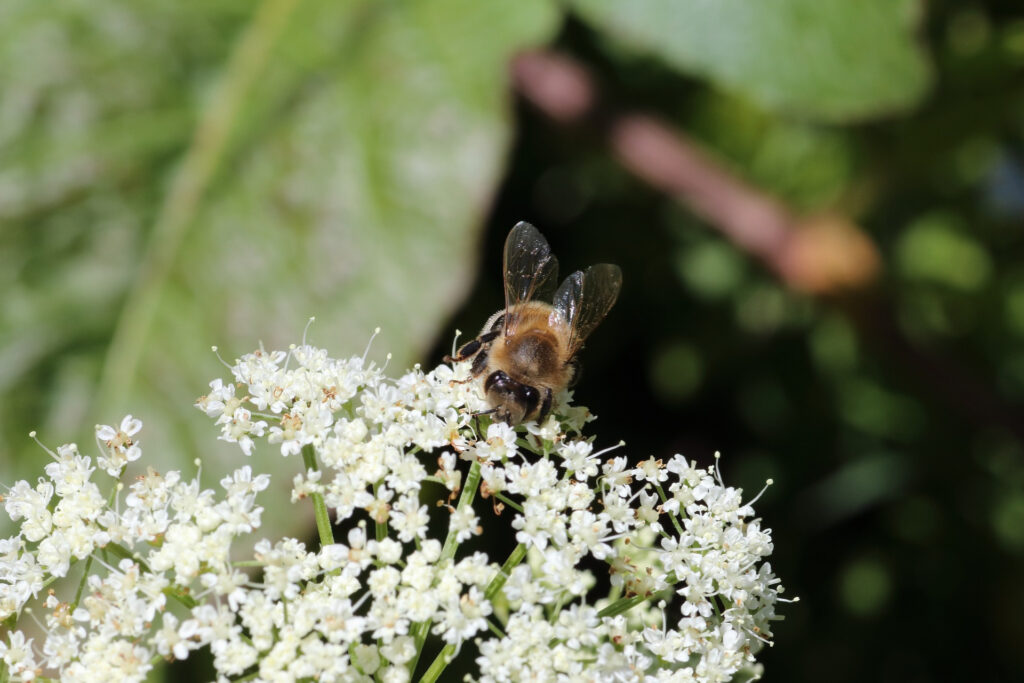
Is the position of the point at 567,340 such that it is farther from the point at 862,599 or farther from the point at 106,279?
the point at 862,599

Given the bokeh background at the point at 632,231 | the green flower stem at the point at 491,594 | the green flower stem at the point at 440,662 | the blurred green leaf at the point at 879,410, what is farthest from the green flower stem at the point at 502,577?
the blurred green leaf at the point at 879,410

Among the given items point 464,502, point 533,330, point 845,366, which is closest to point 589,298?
point 533,330

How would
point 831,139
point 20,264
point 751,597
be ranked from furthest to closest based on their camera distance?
point 831,139
point 20,264
point 751,597

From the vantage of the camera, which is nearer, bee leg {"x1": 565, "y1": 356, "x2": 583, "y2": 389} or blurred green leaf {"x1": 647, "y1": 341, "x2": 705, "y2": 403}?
bee leg {"x1": 565, "y1": 356, "x2": 583, "y2": 389}

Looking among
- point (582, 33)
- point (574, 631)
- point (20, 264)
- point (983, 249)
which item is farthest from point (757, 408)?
point (20, 264)

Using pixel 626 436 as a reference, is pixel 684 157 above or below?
above

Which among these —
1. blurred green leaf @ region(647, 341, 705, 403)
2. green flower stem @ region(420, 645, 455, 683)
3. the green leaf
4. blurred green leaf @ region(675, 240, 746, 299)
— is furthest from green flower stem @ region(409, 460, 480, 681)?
blurred green leaf @ region(675, 240, 746, 299)

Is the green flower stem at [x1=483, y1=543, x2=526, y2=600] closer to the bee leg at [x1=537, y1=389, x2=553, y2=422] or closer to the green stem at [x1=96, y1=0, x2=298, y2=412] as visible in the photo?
the bee leg at [x1=537, y1=389, x2=553, y2=422]
